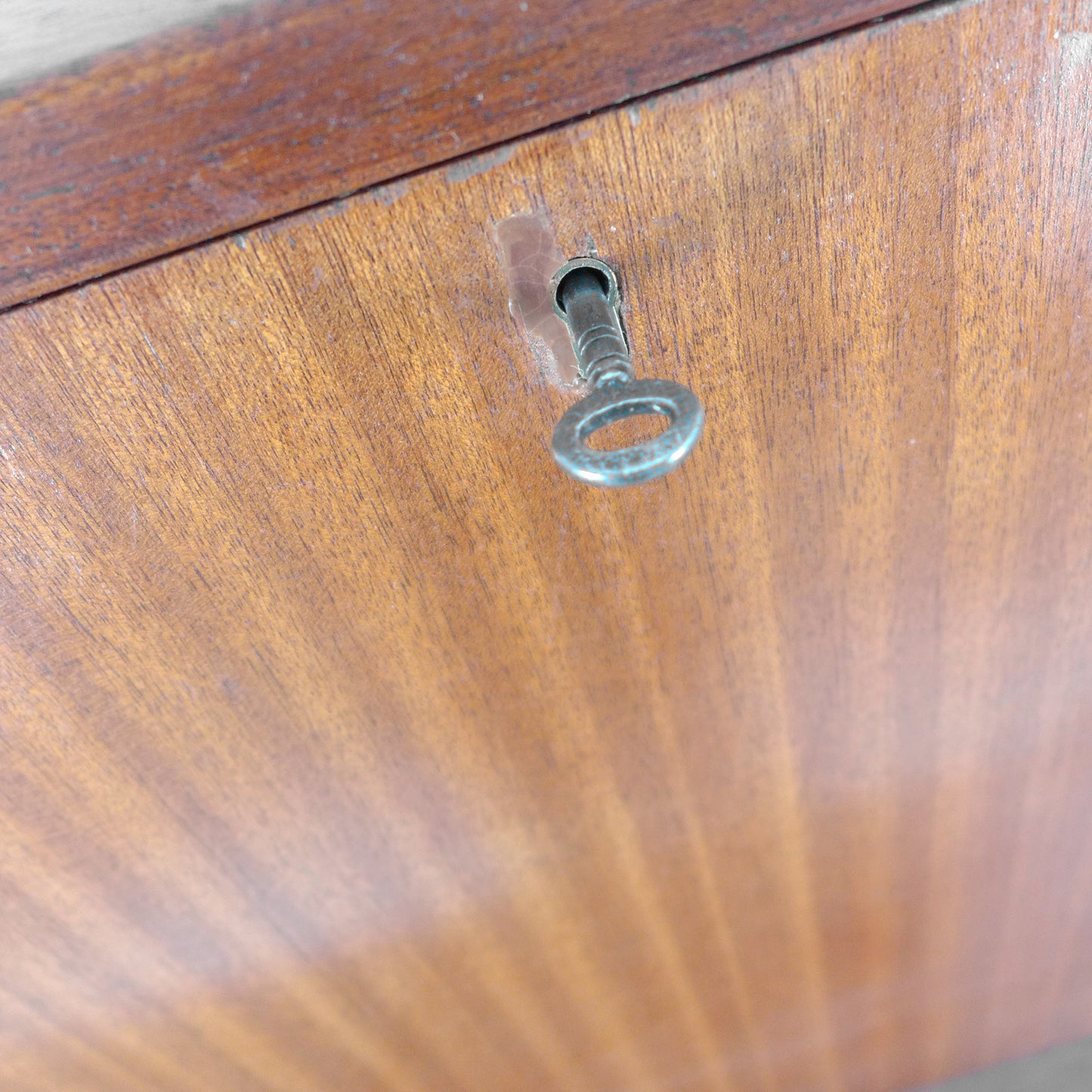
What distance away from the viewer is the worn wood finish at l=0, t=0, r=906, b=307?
7.3 inches

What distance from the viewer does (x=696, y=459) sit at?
324mm

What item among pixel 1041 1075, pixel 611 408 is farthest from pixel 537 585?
pixel 1041 1075

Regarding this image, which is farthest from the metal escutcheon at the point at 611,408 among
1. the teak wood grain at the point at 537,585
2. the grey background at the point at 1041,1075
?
the grey background at the point at 1041,1075

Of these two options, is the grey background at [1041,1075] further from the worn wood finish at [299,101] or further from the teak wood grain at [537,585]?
the worn wood finish at [299,101]

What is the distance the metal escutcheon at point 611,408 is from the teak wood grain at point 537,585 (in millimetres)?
26

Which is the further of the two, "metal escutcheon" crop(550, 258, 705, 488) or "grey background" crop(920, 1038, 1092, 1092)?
"grey background" crop(920, 1038, 1092, 1092)

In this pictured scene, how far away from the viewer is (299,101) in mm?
194

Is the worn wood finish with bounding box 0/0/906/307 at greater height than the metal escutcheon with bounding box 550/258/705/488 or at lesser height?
greater

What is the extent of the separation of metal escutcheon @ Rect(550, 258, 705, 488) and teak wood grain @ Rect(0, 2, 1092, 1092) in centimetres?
3

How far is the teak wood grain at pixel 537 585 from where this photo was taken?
24cm

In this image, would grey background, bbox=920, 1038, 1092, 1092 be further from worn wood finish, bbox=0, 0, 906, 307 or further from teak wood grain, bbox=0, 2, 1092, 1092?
worn wood finish, bbox=0, 0, 906, 307

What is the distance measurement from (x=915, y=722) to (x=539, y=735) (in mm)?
253

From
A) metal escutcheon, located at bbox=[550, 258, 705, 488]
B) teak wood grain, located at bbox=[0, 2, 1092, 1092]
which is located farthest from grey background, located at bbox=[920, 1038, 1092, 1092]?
metal escutcheon, located at bbox=[550, 258, 705, 488]

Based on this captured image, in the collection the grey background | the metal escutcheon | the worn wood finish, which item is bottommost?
the grey background
